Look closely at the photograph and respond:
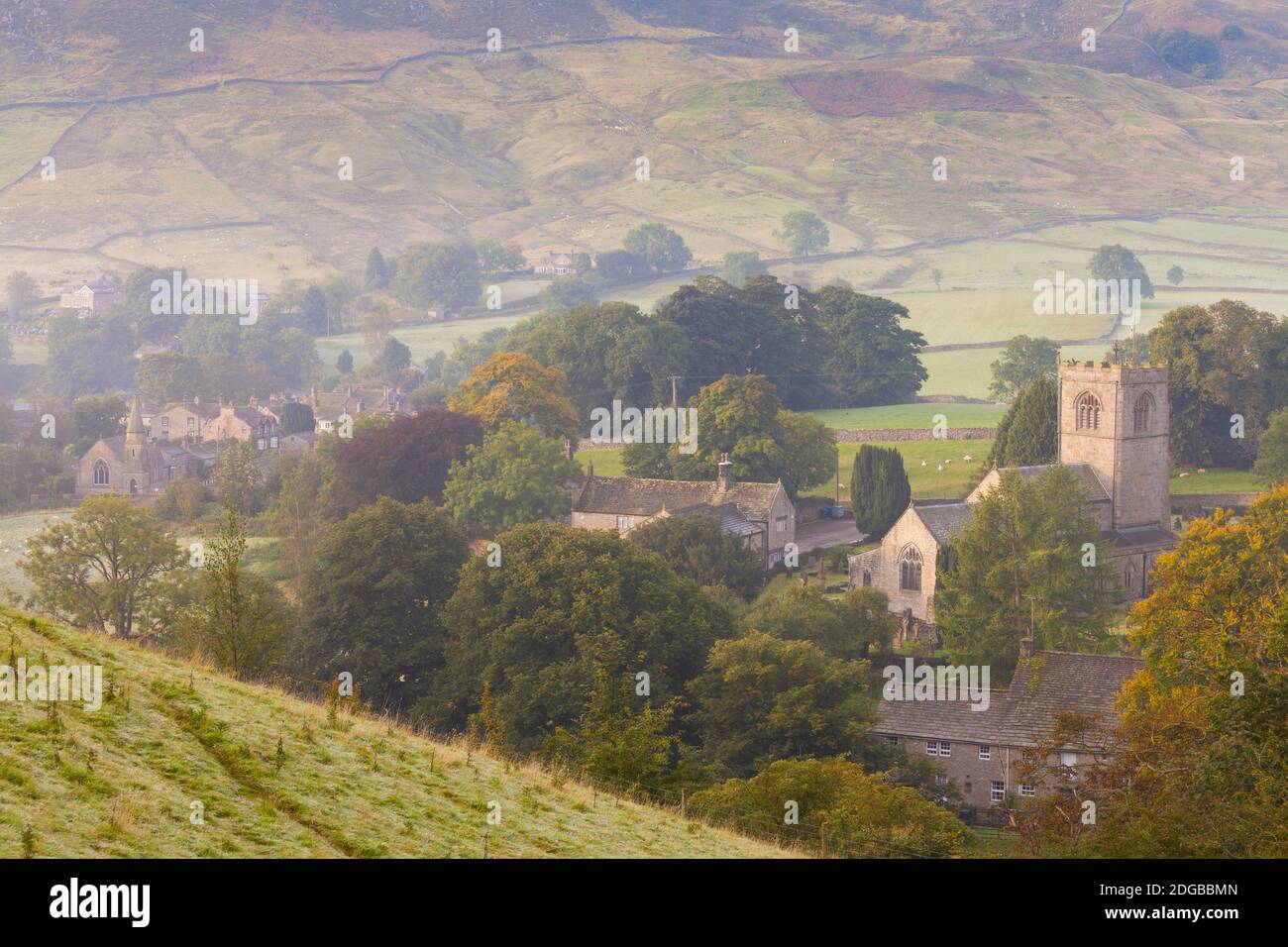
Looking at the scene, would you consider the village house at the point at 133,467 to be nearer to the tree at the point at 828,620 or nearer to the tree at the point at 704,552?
the tree at the point at 704,552

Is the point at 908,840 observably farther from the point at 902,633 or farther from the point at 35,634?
the point at 902,633

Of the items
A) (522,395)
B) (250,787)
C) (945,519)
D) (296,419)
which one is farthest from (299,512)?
(250,787)

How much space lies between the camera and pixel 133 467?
4215 inches

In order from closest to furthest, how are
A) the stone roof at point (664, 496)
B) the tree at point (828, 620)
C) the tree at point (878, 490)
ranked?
the tree at point (828, 620) → the stone roof at point (664, 496) → the tree at point (878, 490)

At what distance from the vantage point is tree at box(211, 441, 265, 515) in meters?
90.4

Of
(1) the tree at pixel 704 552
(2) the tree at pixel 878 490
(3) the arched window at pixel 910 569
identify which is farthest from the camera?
(2) the tree at pixel 878 490

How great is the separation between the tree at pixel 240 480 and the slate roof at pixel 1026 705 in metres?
48.9

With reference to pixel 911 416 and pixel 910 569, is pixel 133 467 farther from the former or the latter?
pixel 910 569

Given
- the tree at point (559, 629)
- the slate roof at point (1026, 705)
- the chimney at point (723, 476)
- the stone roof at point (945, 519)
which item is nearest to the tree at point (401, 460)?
the chimney at point (723, 476)

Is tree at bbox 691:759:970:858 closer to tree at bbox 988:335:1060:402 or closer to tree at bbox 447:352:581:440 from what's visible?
tree at bbox 447:352:581:440

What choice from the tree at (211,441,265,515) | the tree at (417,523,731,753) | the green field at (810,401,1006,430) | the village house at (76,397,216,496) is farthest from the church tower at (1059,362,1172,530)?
the village house at (76,397,216,496)

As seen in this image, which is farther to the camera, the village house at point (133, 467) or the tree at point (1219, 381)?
the village house at point (133, 467)

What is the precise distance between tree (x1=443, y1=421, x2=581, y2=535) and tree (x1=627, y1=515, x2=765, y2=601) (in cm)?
1154

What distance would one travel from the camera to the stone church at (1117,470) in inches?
2670
